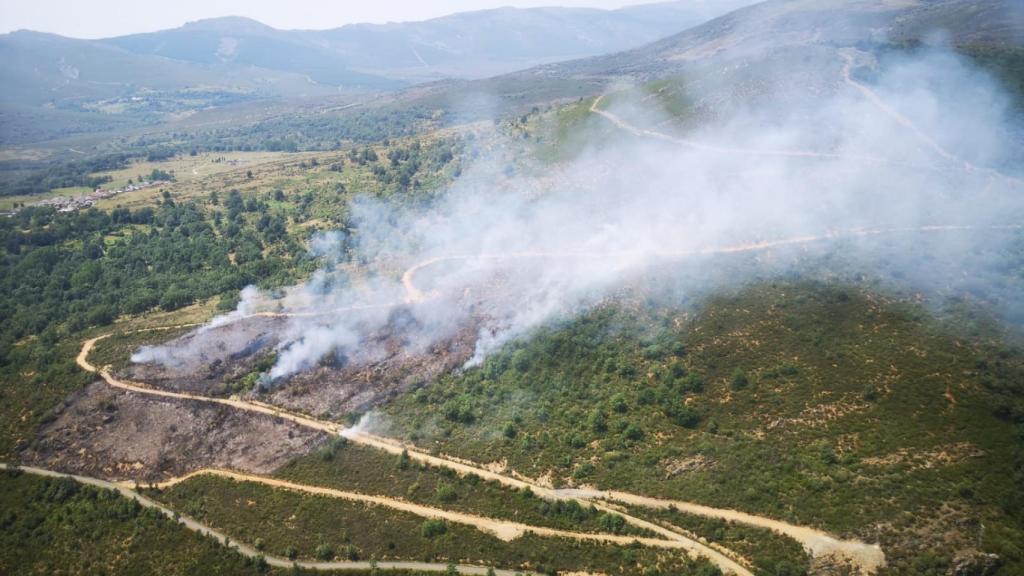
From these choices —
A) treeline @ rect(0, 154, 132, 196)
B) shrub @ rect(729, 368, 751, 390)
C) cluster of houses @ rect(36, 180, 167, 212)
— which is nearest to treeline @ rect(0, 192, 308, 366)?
cluster of houses @ rect(36, 180, 167, 212)

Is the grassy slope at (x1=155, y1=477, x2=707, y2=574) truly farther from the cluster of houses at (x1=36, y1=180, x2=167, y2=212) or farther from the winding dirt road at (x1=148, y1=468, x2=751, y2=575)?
the cluster of houses at (x1=36, y1=180, x2=167, y2=212)

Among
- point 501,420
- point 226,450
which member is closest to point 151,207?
point 226,450

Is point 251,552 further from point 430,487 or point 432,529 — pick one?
point 430,487

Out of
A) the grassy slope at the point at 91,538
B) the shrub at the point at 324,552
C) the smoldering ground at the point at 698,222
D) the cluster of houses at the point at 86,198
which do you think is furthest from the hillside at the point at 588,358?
the cluster of houses at the point at 86,198

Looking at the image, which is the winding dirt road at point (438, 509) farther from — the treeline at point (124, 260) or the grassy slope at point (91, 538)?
the treeline at point (124, 260)

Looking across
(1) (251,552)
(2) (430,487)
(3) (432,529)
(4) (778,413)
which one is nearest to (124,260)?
(1) (251,552)

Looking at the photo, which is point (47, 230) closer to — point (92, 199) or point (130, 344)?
point (92, 199)
